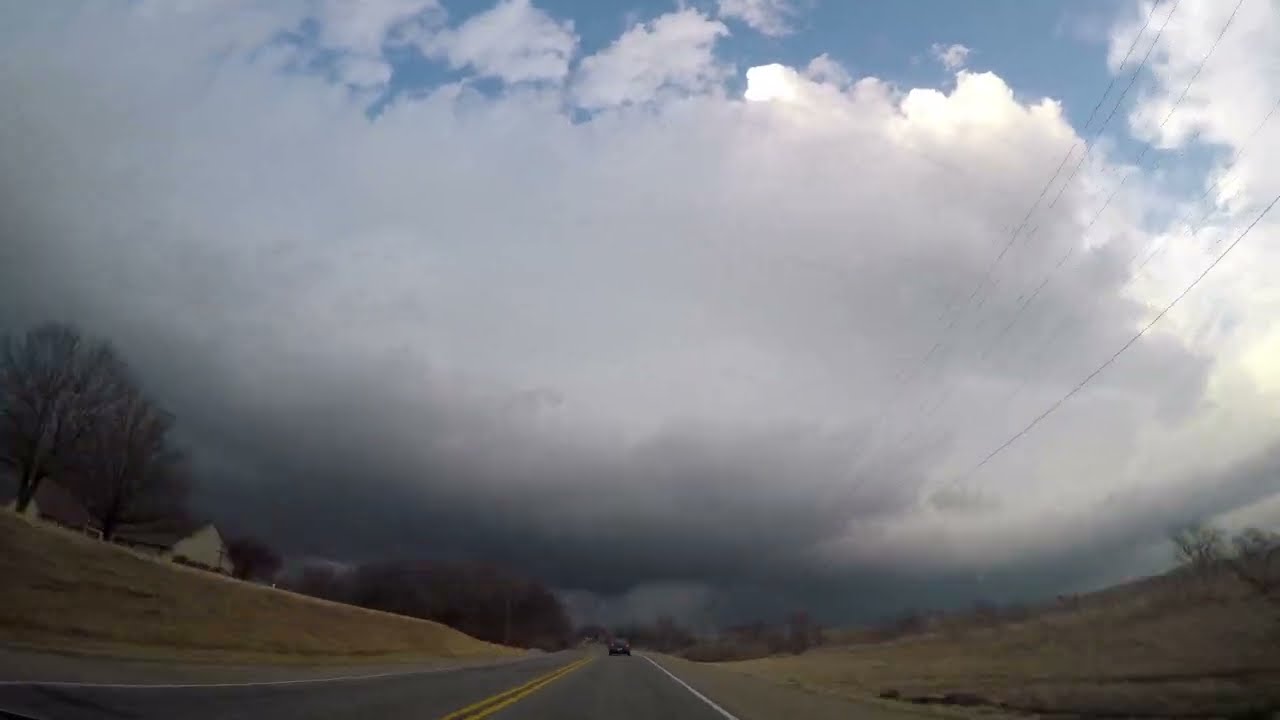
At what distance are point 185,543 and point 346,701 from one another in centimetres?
7996

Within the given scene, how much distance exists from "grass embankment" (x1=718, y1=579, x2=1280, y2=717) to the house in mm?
56415

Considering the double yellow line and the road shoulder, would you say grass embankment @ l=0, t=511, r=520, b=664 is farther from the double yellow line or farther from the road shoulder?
the road shoulder

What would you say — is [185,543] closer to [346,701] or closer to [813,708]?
[346,701]

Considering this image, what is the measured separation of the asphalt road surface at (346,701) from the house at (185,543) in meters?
52.5

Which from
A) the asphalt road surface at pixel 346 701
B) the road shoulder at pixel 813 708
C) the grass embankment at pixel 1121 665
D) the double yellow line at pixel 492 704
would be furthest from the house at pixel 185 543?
the grass embankment at pixel 1121 665

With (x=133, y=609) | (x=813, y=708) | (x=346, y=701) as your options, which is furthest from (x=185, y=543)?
(x=813, y=708)

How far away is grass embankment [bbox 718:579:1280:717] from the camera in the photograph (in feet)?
60.1

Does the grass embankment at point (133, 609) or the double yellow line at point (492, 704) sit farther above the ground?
the grass embankment at point (133, 609)

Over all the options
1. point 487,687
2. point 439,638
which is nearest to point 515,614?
point 439,638

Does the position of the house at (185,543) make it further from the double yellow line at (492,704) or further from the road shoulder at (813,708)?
the road shoulder at (813,708)

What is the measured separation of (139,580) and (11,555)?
23.0 ft

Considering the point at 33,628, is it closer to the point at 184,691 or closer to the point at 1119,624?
the point at 184,691

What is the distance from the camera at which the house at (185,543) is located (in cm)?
7269

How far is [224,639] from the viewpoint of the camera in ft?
132
